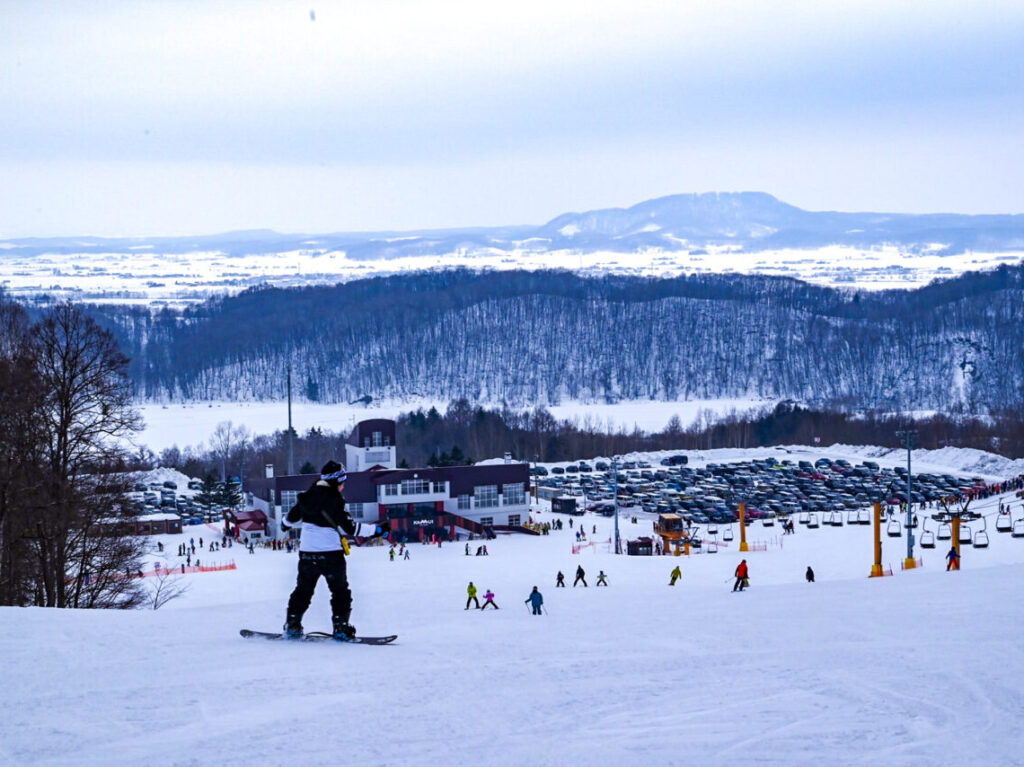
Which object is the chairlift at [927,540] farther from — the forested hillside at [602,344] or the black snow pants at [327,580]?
the forested hillside at [602,344]

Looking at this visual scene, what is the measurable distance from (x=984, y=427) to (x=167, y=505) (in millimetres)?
44560

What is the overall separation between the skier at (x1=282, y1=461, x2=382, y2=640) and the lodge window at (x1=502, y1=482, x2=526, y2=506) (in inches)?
1162

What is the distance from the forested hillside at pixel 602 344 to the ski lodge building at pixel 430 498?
156 ft

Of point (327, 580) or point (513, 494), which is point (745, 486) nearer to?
point (513, 494)

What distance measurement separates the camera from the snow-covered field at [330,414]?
234ft

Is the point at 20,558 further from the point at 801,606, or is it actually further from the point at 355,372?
the point at 355,372

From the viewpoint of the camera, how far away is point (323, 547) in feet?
24.1

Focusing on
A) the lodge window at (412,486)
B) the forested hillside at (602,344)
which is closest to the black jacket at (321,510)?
the lodge window at (412,486)

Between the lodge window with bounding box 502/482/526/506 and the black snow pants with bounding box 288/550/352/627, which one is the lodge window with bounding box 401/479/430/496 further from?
the black snow pants with bounding box 288/550/352/627

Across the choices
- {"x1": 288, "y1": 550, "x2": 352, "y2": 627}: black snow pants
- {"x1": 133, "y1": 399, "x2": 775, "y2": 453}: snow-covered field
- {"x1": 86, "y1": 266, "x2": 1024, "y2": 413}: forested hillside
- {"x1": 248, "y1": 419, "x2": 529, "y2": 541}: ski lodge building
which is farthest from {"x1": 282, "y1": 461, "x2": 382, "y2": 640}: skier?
{"x1": 86, "y1": 266, "x2": 1024, "y2": 413}: forested hillside

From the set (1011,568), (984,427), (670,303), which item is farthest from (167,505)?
(670,303)

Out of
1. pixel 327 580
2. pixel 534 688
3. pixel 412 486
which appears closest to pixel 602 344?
pixel 412 486

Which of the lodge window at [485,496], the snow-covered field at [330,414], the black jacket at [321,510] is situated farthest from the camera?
the snow-covered field at [330,414]

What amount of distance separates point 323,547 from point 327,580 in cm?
20
